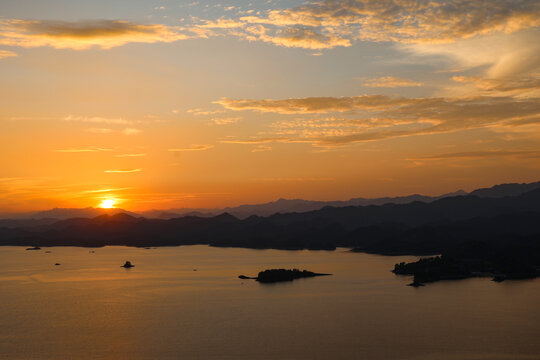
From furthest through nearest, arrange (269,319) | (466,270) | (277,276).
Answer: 1. (466,270)
2. (277,276)
3. (269,319)

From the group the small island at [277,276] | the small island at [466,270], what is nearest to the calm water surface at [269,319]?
the small island at [277,276]

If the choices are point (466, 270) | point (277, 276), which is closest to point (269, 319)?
point (277, 276)

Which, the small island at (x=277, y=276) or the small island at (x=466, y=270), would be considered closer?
the small island at (x=466, y=270)

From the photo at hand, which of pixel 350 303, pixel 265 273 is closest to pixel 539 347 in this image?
pixel 350 303

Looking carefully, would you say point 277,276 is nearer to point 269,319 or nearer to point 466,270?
point 466,270

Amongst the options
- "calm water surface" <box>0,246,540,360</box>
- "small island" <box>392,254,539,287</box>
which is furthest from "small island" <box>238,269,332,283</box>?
"small island" <box>392,254,539,287</box>

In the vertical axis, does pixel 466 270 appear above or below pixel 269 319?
above

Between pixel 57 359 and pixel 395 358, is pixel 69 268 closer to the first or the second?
pixel 57 359

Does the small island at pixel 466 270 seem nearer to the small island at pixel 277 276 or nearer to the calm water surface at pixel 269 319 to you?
the calm water surface at pixel 269 319

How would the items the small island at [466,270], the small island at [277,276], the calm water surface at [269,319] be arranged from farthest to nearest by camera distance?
the small island at [277,276] → the small island at [466,270] → the calm water surface at [269,319]

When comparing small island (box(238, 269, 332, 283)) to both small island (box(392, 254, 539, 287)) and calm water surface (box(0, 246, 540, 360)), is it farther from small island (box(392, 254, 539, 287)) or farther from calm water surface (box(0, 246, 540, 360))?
small island (box(392, 254, 539, 287))
